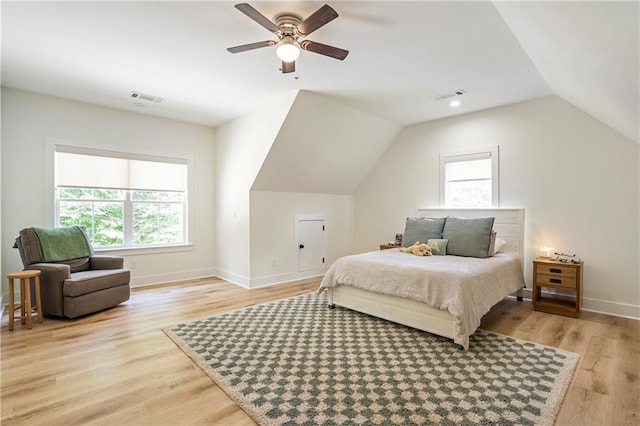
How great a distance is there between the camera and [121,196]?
15.8 ft

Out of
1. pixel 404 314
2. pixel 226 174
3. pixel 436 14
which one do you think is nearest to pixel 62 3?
pixel 436 14

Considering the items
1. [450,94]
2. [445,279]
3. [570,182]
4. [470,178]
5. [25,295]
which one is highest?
[450,94]

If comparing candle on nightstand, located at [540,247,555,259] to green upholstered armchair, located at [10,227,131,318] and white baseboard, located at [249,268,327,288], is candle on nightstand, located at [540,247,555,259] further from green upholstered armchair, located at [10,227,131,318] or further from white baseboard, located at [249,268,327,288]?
green upholstered armchair, located at [10,227,131,318]

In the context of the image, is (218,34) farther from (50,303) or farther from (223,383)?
(50,303)

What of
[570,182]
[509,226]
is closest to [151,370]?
[509,226]

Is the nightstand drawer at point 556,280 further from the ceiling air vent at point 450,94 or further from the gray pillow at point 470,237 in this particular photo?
the ceiling air vent at point 450,94

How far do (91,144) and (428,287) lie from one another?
4.76 meters

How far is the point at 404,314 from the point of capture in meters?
3.07

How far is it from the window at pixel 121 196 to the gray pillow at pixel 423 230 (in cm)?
369

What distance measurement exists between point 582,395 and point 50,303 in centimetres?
477

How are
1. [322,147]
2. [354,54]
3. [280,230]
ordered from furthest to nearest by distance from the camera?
[280,230] → [322,147] → [354,54]

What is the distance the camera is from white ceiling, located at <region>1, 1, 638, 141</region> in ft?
6.63

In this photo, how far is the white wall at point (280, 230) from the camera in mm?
4824

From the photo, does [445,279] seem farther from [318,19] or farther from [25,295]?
[25,295]
